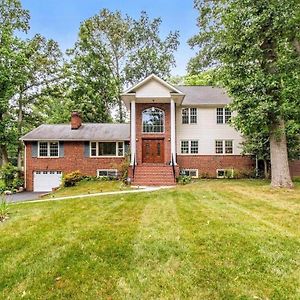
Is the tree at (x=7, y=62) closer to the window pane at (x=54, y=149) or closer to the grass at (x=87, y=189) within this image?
the window pane at (x=54, y=149)

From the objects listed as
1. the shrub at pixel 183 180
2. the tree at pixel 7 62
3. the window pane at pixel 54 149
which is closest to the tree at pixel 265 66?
the shrub at pixel 183 180

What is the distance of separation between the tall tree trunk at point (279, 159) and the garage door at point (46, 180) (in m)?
15.0

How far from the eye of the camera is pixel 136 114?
825 inches

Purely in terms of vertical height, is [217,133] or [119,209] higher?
[217,133]

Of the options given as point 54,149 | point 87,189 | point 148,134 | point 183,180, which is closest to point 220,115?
point 148,134

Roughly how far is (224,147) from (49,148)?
1327cm

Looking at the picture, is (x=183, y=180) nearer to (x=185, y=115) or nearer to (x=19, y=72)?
(x=185, y=115)

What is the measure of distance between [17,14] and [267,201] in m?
28.1

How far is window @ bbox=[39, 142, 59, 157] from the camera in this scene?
73.1 feet

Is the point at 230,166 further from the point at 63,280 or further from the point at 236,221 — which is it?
the point at 63,280

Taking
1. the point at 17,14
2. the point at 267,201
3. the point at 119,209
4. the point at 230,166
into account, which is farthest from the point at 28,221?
the point at 17,14

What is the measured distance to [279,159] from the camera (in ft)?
48.7

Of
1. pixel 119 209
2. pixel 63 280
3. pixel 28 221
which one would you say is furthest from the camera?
pixel 119 209

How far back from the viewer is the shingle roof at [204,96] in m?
22.0
